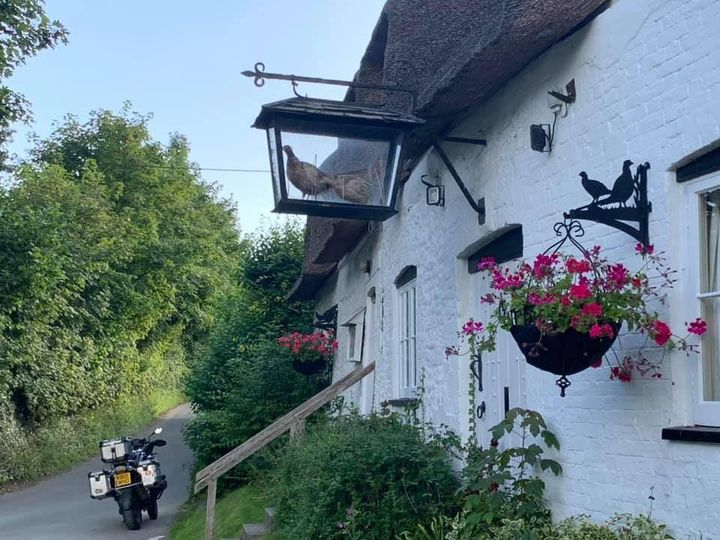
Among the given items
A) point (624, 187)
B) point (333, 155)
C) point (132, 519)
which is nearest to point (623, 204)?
point (624, 187)

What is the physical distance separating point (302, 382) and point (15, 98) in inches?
268

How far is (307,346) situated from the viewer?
11664 millimetres

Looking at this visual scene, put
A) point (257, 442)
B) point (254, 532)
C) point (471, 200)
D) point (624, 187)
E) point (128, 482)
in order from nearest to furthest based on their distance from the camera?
point (624, 187), point (471, 200), point (254, 532), point (257, 442), point (128, 482)

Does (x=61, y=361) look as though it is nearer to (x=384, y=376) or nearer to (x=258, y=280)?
(x=258, y=280)

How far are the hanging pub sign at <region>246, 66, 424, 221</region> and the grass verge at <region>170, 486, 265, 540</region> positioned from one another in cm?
402

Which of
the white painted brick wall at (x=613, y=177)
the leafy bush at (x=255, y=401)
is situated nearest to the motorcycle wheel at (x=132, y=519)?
the leafy bush at (x=255, y=401)

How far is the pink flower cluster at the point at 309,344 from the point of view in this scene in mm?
11531

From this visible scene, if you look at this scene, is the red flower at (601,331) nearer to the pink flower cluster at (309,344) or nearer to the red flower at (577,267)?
the red flower at (577,267)

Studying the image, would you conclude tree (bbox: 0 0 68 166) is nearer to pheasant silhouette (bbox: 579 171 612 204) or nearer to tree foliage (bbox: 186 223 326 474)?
tree foliage (bbox: 186 223 326 474)

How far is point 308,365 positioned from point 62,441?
7.65 metres

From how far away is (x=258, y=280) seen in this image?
1653 centimetres

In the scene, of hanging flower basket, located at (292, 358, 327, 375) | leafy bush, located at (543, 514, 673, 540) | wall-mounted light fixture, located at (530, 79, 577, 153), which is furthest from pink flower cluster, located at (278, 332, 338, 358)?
leafy bush, located at (543, 514, 673, 540)

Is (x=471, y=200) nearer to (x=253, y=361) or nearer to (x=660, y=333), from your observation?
(x=660, y=333)

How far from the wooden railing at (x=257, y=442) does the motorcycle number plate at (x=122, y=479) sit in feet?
8.29
